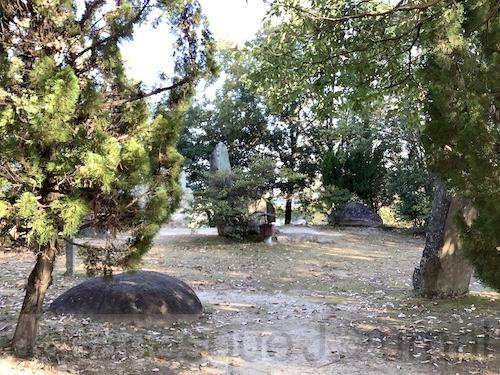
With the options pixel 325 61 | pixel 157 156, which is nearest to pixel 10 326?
pixel 157 156

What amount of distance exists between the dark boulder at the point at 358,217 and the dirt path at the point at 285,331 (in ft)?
22.3

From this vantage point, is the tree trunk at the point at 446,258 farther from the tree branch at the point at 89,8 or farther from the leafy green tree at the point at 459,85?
the tree branch at the point at 89,8

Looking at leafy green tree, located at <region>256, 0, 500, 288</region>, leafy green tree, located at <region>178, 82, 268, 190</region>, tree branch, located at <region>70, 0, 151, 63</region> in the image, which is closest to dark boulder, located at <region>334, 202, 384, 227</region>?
leafy green tree, located at <region>178, 82, 268, 190</region>

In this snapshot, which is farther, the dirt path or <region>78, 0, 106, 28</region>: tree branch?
the dirt path

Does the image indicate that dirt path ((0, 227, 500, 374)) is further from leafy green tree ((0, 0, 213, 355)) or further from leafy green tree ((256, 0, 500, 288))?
leafy green tree ((256, 0, 500, 288))

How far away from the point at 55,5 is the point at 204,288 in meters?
5.04

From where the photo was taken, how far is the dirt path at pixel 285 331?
13.5ft

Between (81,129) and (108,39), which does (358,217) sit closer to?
(108,39)

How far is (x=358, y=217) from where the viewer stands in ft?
53.3

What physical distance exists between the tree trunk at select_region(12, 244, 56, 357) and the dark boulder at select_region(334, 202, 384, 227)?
13.1 metres

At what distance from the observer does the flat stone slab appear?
5184 millimetres

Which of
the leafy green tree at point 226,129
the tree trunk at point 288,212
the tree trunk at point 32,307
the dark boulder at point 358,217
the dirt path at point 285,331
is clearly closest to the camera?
the tree trunk at point 32,307

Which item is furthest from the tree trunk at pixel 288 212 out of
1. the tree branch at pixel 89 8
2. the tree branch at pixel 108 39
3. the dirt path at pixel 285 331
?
the tree branch at pixel 89 8

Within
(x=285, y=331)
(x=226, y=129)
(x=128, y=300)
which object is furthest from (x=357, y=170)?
(x=128, y=300)
